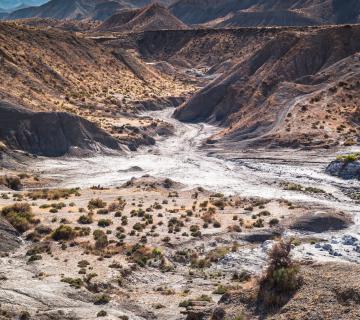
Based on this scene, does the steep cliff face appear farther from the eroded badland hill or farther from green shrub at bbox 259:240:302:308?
green shrub at bbox 259:240:302:308

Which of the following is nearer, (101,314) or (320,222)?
(101,314)

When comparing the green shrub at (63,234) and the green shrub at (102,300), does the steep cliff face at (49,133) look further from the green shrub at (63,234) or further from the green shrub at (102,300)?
the green shrub at (102,300)

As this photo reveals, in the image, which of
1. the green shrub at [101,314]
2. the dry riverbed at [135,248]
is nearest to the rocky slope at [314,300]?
the dry riverbed at [135,248]

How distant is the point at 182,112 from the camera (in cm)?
9438

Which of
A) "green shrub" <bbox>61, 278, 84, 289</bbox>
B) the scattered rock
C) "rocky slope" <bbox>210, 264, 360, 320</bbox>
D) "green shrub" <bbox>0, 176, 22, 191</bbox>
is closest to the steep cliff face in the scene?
"green shrub" <bbox>0, 176, 22, 191</bbox>

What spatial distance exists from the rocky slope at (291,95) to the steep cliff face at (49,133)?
57.4 feet

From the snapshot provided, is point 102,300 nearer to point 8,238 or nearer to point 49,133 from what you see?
point 8,238

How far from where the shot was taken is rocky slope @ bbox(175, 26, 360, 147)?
2677 inches

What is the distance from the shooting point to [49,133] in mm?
66375

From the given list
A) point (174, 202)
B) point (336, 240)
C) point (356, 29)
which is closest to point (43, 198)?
point (174, 202)

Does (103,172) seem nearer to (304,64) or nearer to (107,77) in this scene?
(304,64)

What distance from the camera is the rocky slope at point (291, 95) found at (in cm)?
6800

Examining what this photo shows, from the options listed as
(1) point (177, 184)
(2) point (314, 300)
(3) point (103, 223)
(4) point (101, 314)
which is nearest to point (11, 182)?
(1) point (177, 184)

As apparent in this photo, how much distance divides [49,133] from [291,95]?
3346 centimetres
